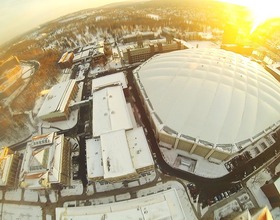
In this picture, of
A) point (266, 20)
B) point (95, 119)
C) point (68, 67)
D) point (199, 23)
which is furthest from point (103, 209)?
point (266, 20)

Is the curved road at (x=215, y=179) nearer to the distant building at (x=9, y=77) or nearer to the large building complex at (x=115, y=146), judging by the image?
the large building complex at (x=115, y=146)

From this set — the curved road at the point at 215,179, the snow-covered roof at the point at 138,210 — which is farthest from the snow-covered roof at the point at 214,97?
the snow-covered roof at the point at 138,210

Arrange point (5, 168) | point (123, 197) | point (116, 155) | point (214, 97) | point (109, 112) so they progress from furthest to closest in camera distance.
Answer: point (109, 112) → point (5, 168) → point (214, 97) → point (116, 155) → point (123, 197)

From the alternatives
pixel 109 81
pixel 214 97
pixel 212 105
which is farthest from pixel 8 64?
pixel 212 105

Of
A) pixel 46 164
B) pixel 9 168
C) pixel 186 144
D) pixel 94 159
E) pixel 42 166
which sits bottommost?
pixel 9 168

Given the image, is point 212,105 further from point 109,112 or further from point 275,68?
point 275,68
